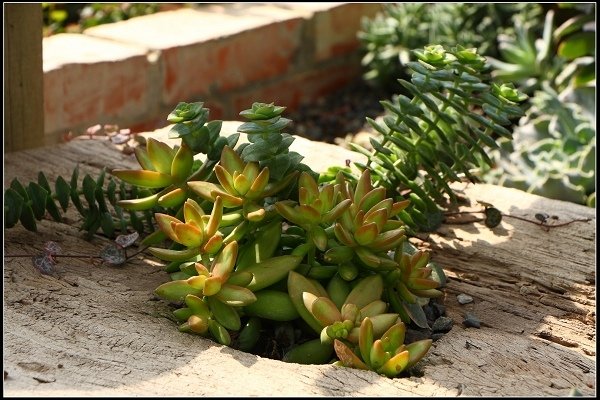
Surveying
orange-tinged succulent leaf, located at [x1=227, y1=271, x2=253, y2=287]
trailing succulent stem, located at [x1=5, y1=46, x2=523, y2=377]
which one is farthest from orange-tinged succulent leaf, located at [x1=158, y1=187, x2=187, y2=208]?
orange-tinged succulent leaf, located at [x1=227, y1=271, x2=253, y2=287]

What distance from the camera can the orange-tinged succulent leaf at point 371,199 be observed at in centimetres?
164

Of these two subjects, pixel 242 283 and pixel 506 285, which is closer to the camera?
pixel 242 283

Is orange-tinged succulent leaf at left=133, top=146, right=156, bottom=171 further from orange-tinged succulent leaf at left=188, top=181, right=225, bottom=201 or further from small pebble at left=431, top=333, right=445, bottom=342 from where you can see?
small pebble at left=431, top=333, right=445, bottom=342

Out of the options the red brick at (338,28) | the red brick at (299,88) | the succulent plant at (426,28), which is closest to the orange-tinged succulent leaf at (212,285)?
the red brick at (299,88)

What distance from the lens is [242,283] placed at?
1571 mm

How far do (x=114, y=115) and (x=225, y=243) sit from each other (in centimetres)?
162

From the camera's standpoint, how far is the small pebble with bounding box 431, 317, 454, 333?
5.59 ft

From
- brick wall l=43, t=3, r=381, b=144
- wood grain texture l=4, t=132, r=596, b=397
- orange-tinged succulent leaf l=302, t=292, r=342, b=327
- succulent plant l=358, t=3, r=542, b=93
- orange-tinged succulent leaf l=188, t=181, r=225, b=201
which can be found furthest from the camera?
succulent plant l=358, t=3, r=542, b=93

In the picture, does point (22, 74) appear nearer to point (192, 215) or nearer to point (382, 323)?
point (192, 215)

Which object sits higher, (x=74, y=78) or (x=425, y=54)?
(x=425, y=54)

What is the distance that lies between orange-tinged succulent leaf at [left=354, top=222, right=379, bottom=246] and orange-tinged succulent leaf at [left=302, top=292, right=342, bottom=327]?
0.11 m

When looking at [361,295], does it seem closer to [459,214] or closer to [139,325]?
[139,325]

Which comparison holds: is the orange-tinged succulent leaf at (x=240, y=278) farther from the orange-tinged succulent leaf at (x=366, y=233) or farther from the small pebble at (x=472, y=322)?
the small pebble at (x=472, y=322)

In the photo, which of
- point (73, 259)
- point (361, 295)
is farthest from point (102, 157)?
point (361, 295)
